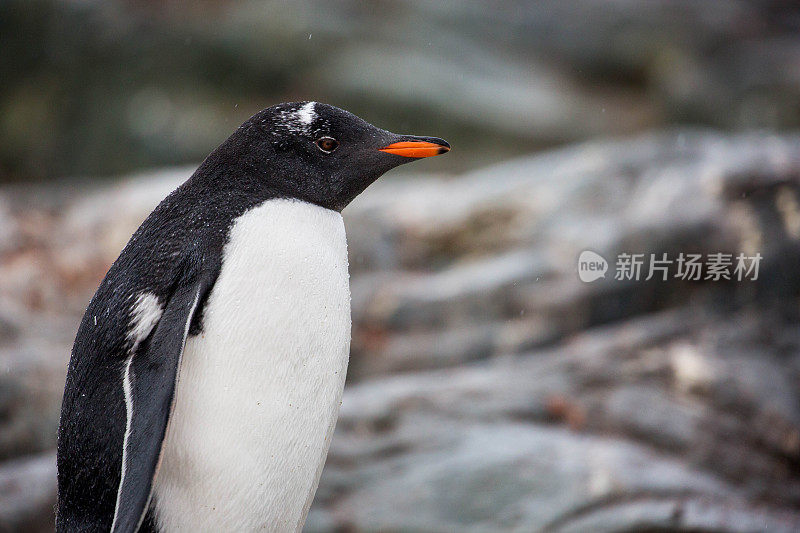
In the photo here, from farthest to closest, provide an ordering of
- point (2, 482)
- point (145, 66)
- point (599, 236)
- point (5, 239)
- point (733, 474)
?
point (145, 66) → point (5, 239) → point (599, 236) → point (733, 474) → point (2, 482)

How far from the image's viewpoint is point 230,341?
140cm

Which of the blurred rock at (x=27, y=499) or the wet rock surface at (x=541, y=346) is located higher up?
the wet rock surface at (x=541, y=346)

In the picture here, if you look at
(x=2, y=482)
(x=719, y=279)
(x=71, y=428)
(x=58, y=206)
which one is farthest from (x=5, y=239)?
(x=719, y=279)

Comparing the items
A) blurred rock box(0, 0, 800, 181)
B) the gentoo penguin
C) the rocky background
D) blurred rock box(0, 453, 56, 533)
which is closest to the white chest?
the gentoo penguin

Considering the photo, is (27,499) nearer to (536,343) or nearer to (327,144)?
(327,144)

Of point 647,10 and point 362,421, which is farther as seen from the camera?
point 647,10

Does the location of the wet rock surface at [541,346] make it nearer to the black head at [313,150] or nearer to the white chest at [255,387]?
the white chest at [255,387]

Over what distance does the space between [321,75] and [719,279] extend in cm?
465

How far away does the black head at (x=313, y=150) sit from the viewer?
1491 mm

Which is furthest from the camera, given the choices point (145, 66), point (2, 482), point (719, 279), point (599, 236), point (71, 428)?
point (145, 66)

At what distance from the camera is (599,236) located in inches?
133

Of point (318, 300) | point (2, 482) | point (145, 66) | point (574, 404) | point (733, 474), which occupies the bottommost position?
point (2, 482)

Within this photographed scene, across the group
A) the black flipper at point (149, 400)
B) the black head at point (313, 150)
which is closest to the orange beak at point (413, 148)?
the black head at point (313, 150)

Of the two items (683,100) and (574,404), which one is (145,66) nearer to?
(683,100)
